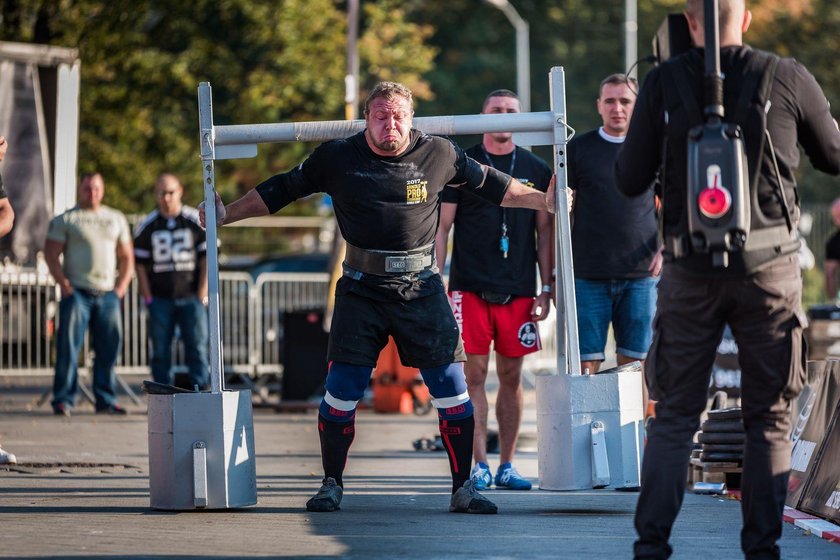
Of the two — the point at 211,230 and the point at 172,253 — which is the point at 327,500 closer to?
the point at 211,230

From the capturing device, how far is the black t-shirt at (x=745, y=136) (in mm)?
5402

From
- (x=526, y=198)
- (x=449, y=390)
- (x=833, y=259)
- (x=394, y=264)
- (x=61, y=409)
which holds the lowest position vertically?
(x=61, y=409)

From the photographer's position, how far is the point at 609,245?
354 inches

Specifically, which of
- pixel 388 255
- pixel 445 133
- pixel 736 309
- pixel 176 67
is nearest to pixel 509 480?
pixel 388 255

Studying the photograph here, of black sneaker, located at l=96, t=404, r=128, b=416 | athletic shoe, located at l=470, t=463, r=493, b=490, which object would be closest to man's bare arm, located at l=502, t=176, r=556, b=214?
athletic shoe, located at l=470, t=463, r=493, b=490

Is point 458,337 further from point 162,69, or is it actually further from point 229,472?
point 162,69

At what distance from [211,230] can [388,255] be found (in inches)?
36.8

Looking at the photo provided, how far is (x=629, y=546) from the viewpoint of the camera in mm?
6352

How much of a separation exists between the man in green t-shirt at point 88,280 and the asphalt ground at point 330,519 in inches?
127

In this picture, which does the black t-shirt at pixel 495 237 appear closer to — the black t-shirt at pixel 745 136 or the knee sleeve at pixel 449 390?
the knee sleeve at pixel 449 390

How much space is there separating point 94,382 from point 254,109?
15987mm

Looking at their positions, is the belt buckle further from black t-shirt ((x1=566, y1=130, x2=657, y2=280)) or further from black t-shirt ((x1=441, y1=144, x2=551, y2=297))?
black t-shirt ((x1=566, y1=130, x2=657, y2=280))

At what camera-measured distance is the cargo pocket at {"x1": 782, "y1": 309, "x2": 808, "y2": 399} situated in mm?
5414

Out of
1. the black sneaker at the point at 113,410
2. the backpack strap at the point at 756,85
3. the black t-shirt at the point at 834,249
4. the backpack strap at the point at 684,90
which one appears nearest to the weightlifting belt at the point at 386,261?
the backpack strap at the point at 684,90
